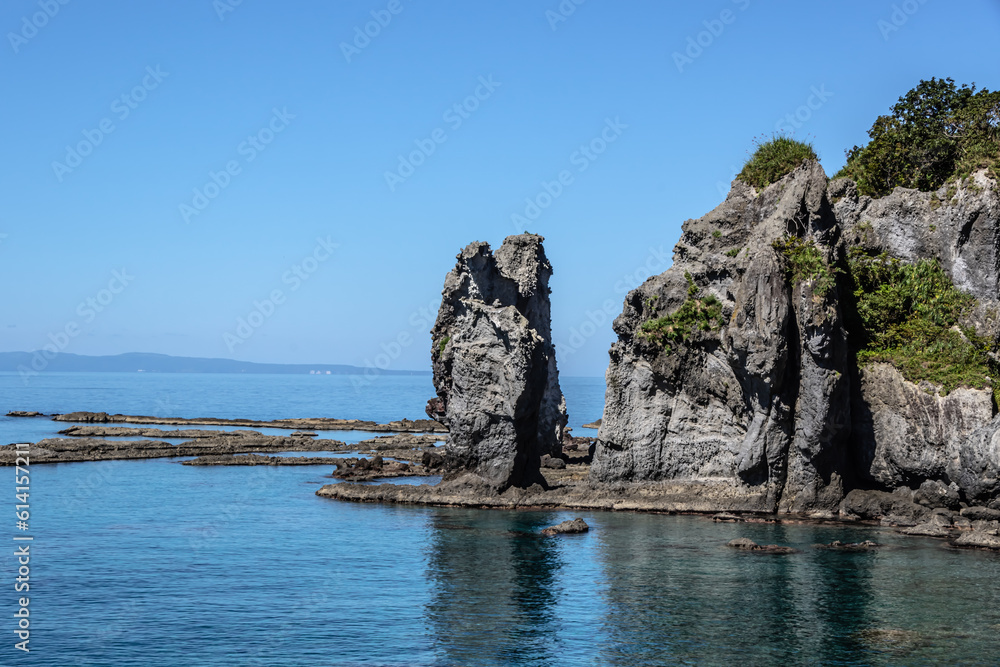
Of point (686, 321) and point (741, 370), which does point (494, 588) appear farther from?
point (686, 321)

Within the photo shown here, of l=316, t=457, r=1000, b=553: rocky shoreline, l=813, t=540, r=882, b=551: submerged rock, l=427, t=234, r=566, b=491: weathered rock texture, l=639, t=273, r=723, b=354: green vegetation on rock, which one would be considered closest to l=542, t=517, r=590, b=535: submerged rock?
l=316, t=457, r=1000, b=553: rocky shoreline

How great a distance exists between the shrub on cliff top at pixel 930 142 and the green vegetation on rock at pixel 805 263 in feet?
34.5

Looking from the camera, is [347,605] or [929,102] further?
[929,102]

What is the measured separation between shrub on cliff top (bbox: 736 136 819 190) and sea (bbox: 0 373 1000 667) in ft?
74.3

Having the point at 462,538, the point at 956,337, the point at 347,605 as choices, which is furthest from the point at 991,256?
the point at 347,605

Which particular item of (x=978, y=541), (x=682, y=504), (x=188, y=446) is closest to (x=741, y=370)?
(x=682, y=504)

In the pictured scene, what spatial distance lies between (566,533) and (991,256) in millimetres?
28274

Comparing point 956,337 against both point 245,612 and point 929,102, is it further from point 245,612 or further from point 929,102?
point 245,612

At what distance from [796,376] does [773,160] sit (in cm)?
1589

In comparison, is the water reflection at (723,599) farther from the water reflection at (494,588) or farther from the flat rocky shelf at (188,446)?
the flat rocky shelf at (188,446)

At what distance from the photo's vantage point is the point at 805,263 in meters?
52.0

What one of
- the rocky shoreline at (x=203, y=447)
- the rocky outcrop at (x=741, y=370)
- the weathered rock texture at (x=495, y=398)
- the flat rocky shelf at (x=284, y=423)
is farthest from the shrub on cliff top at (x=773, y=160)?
the flat rocky shelf at (x=284, y=423)

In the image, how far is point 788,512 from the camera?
5238 cm

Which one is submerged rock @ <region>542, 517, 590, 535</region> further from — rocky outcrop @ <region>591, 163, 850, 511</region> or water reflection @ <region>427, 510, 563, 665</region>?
rocky outcrop @ <region>591, 163, 850, 511</region>
